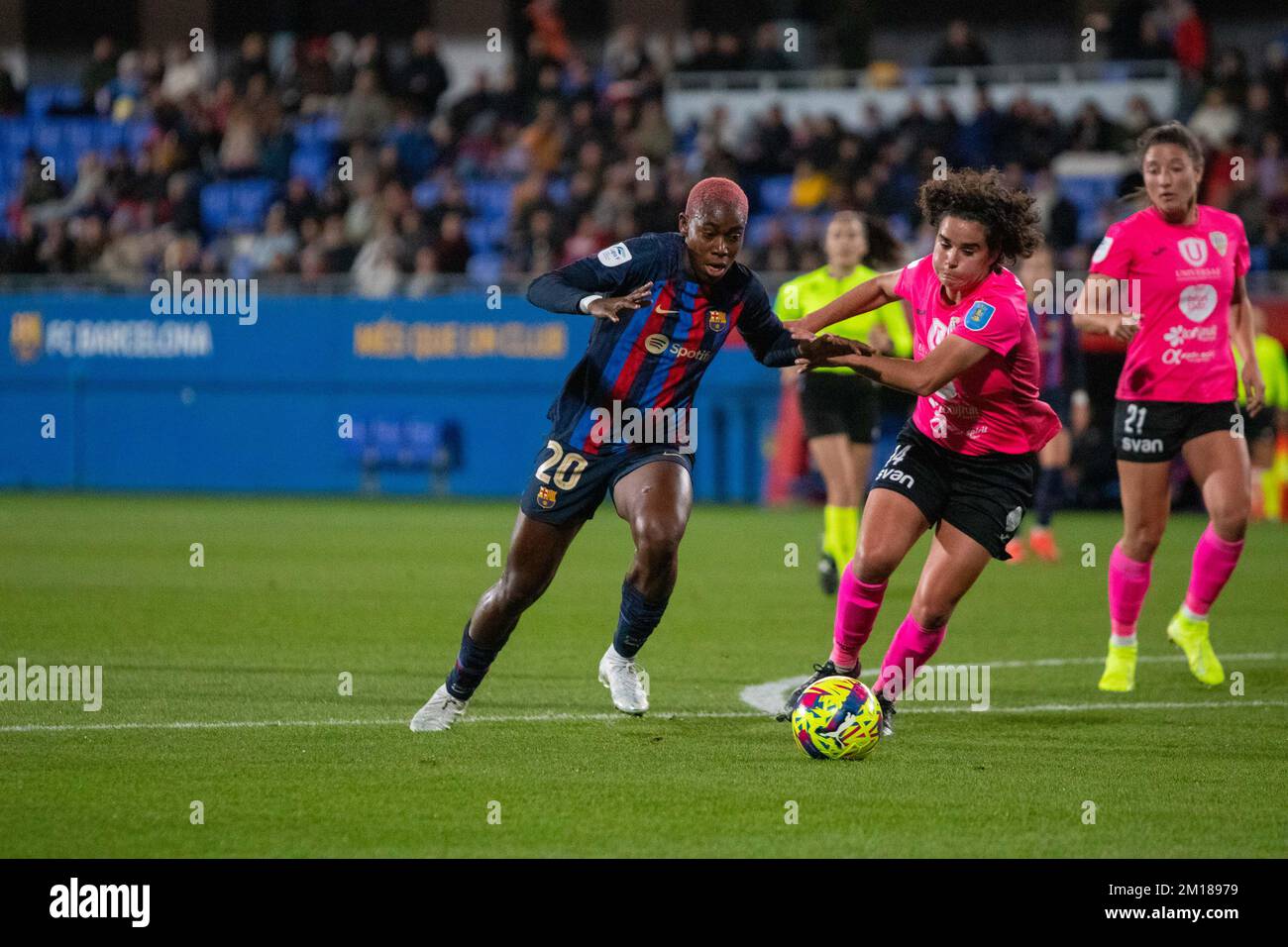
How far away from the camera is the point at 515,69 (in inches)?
1017

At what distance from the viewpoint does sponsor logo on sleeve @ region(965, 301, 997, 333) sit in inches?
287

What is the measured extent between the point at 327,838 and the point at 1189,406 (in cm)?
492

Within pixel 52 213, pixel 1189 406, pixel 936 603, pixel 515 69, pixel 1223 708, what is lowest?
pixel 1223 708

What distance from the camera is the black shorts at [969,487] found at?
295 inches

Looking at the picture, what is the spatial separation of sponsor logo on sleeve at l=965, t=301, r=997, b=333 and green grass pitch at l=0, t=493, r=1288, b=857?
1.61 metres

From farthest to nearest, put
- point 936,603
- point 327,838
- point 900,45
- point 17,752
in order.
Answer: point 900,45, point 936,603, point 17,752, point 327,838

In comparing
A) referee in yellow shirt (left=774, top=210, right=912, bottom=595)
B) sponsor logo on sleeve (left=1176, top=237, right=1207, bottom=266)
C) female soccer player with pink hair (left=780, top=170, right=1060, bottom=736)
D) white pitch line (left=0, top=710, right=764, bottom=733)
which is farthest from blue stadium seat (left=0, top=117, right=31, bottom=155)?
female soccer player with pink hair (left=780, top=170, right=1060, bottom=736)

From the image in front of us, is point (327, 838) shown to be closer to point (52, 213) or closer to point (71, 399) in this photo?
point (71, 399)

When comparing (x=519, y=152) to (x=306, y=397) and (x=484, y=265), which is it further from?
(x=306, y=397)

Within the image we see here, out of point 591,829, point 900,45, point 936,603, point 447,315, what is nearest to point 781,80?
point 900,45

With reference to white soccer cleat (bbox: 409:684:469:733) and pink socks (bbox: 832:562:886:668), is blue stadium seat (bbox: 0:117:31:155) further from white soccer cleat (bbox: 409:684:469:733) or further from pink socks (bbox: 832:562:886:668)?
pink socks (bbox: 832:562:886:668)

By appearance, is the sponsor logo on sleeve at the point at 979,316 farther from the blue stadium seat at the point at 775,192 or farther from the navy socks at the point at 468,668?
the blue stadium seat at the point at 775,192

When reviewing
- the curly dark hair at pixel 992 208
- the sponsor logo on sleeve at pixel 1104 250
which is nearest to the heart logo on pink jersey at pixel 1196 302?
the sponsor logo on sleeve at pixel 1104 250

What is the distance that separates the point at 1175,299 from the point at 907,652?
2.42 m
